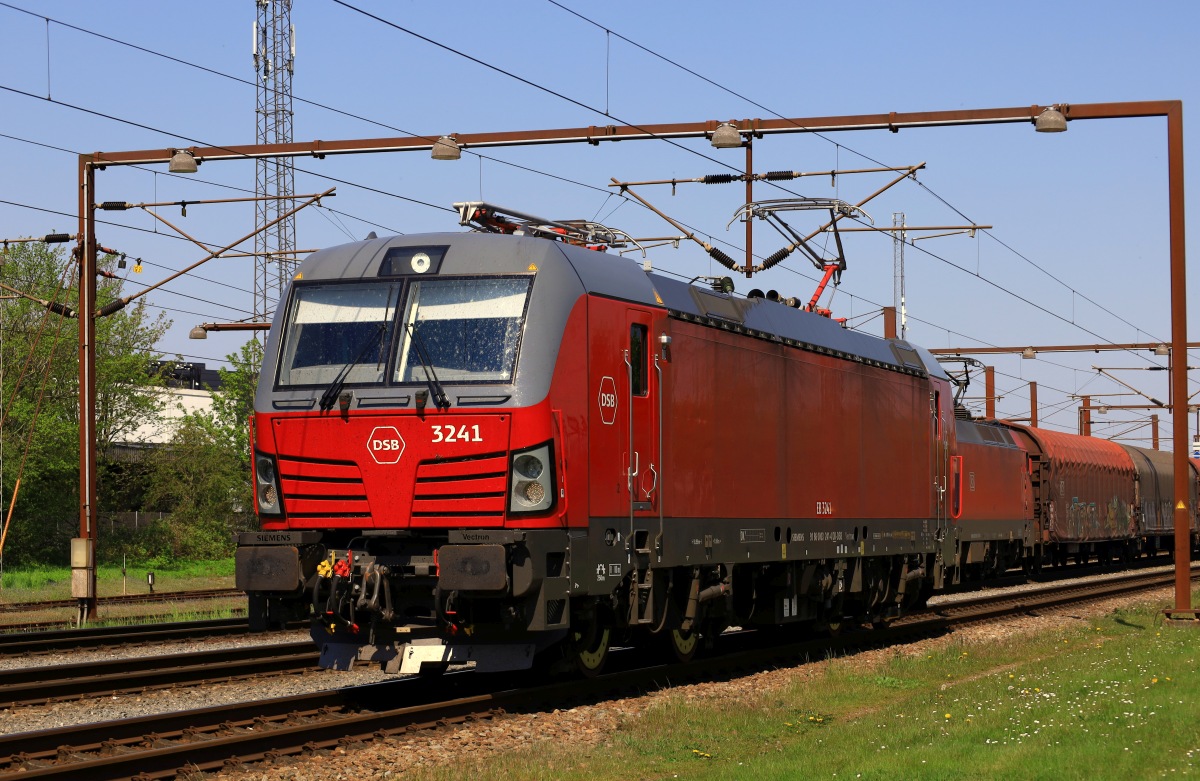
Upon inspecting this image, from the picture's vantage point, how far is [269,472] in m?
13.5

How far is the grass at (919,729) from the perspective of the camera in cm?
978

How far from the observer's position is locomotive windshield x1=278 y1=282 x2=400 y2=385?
13273 millimetres

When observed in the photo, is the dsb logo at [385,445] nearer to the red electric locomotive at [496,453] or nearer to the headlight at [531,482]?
the red electric locomotive at [496,453]

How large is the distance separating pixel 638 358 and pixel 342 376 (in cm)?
306

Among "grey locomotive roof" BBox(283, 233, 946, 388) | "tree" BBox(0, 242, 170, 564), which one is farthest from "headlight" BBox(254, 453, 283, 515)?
"tree" BBox(0, 242, 170, 564)

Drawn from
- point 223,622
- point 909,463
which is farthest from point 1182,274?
point 223,622

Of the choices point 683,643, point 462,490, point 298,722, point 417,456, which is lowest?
point 298,722

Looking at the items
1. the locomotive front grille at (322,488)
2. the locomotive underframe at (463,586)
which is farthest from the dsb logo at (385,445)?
the locomotive underframe at (463,586)

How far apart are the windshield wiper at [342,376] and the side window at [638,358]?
256 cm

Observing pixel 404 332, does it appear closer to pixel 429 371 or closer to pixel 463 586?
pixel 429 371

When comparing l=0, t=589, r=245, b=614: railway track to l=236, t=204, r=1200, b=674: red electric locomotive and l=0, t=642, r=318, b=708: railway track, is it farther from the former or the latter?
l=236, t=204, r=1200, b=674: red electric locomotive

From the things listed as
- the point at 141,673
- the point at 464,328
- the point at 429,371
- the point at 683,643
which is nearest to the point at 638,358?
the point at 464,328

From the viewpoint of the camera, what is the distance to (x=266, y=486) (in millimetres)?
13469

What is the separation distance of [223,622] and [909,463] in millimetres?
11200
